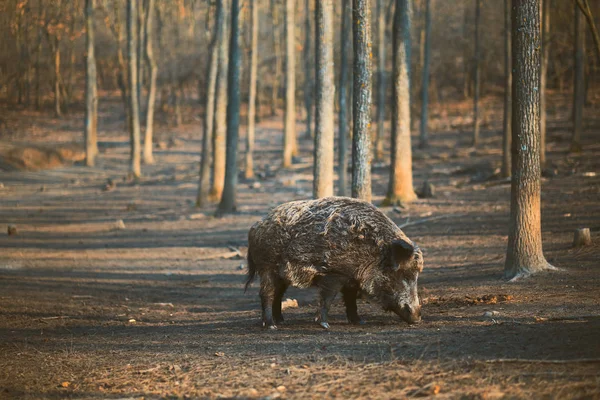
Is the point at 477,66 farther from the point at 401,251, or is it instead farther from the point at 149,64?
the point at 401,251

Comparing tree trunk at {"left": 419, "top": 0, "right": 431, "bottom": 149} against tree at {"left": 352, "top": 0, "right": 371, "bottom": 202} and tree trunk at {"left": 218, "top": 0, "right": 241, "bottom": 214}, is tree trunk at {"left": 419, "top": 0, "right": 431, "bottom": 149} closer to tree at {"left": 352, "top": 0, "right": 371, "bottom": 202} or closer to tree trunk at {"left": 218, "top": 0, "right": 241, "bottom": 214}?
tree trunk at {"left": 218, "top": 0, "right": 241, "bottom": 214}

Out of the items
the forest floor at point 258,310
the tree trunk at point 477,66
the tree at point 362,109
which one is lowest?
the forest floor at point 258,310

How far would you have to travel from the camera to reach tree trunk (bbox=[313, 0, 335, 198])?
17.3m

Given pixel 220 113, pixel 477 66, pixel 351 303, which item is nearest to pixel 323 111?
pixel 351 303

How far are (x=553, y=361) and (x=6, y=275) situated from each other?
13.1 m

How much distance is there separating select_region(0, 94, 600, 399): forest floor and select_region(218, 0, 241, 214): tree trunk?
0.94 meters

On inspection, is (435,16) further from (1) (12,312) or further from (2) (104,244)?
(1) (12,312)

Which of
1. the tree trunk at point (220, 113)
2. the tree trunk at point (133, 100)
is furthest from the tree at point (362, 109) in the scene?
the tree trunk at point (133, 100)

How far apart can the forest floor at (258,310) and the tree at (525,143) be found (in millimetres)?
427

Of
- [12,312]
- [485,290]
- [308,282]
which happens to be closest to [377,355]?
[308,282]

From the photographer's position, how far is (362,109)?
1467cm

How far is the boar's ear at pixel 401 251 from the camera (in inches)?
371

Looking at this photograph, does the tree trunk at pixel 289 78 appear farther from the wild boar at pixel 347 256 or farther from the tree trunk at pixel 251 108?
the wild boar at pixel 347 256

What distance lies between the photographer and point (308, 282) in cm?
995
